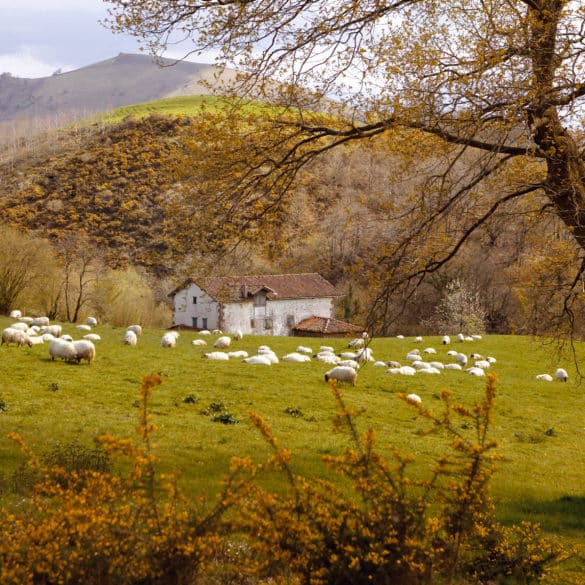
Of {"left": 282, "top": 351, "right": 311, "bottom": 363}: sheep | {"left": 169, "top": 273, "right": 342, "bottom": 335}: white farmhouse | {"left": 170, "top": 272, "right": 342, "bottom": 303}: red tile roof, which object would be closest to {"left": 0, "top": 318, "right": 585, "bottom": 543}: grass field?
{"left": 282, "top": 351, "right": 311, "bottom": 363}: sheep

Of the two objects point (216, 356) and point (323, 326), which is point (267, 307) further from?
point (216, 356)

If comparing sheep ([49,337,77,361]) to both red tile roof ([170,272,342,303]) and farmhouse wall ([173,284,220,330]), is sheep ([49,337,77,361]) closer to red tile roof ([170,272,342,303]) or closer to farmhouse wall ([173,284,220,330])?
red tile roof ([170,272,342,303])

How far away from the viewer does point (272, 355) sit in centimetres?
3027

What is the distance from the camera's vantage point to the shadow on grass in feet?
33.7

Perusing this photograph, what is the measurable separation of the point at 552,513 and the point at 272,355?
20059 mm

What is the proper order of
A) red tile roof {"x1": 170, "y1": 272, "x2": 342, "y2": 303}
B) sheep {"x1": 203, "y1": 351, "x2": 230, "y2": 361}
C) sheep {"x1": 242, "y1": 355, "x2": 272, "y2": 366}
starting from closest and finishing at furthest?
sheep {"x1": 242, "y1": 355, "x2": 272, "y2": 366}
sheep {"x1": 203, "y1": 351, "x2": 230, "y2": 361}
red tile roof {"x1": 170, "y1": 272, "x2": 342, "y2": 303}

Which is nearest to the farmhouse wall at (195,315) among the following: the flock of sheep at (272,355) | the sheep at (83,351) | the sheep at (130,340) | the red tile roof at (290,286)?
the red tile roof at (290,286)

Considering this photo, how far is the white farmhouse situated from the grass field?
89.8ft

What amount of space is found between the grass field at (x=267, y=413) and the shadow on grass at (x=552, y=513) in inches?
1.2

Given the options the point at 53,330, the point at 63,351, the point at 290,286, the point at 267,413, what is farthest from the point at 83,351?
the point at 290,286

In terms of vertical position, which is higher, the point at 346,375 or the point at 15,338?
the point at 15,338

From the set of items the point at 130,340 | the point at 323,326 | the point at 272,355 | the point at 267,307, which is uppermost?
the point at 267,307

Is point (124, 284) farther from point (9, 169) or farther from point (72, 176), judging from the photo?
point (9, 169)

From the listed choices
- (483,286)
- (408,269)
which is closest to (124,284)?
(483,286)
